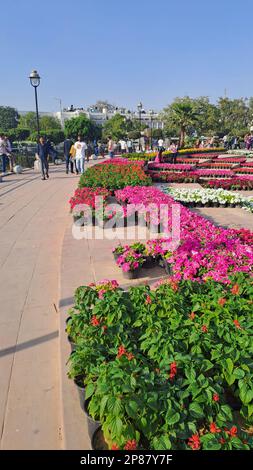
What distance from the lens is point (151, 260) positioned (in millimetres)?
4809

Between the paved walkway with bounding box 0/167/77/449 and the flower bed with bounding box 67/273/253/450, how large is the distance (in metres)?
0.41

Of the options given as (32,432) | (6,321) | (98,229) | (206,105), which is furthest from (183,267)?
(206,105)

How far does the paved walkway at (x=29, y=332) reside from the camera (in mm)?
2379

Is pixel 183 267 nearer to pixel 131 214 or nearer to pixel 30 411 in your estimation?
pixel 30 411

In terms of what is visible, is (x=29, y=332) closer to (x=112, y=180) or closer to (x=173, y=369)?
(x=173, y=369)

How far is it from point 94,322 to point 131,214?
4409 mm

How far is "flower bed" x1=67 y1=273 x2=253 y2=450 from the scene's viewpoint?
1802mm

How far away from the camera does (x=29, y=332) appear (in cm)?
346

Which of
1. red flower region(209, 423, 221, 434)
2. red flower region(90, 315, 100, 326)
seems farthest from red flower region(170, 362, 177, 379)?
red flower region(90, 315, 100, 326)

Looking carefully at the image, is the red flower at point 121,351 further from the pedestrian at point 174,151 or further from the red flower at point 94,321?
the pedestrian at point 174,151

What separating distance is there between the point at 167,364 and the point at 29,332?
1770mm

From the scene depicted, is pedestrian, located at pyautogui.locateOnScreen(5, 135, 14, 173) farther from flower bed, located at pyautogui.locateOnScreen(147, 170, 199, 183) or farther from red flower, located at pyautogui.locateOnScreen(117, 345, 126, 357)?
red flower, located at pyautogui.locateOnScreen(117, 345, 126, 357)

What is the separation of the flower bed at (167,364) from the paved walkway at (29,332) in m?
0.41
